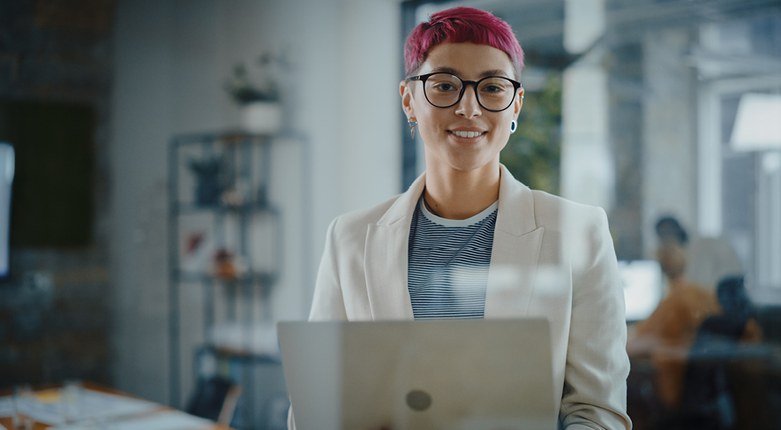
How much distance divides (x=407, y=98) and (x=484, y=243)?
317 millimetres

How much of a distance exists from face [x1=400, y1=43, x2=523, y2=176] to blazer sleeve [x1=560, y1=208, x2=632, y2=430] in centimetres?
26

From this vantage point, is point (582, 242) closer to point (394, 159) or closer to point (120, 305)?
point (394, 159)

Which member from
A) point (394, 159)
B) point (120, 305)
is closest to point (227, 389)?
point (120, 305)

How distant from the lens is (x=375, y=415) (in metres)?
1.15

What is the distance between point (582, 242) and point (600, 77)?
211 cm

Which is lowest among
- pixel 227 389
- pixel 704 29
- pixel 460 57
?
pixel 227 389

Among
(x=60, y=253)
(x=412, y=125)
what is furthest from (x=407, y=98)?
(x=60, y=253)

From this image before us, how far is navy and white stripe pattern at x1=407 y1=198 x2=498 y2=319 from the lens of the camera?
135 centimetres

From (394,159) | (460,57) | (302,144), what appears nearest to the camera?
(460,57)

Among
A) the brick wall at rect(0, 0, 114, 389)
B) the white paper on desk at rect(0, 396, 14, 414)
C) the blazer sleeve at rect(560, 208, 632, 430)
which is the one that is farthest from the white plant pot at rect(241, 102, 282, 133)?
the blazer sleeve at rect(560, 208, 632, 430)

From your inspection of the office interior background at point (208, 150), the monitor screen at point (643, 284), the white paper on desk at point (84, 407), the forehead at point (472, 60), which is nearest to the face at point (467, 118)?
the forehead at point (472, 60)

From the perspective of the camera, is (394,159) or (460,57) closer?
(460,57)

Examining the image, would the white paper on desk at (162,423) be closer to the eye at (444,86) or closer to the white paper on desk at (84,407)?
the white paper on desk at (84,407)

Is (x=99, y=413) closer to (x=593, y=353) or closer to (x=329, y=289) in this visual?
(x=329, y=289)
